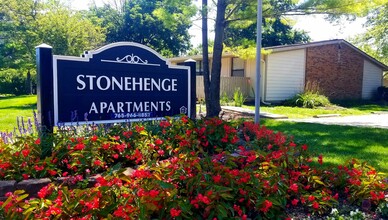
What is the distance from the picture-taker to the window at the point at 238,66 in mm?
17870

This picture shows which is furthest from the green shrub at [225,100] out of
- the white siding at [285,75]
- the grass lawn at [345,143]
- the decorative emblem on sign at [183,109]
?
the decorative emblem on sign at [183,109]

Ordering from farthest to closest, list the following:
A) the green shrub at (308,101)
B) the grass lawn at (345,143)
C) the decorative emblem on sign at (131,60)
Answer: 1. the green shrub at (308,101)
2. the grass lawn at (345,143)
3. the decorative emblem on sign at (131,60)

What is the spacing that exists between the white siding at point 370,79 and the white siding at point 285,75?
653cm

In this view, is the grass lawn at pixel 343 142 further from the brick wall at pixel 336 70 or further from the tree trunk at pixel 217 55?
the brick wall at pixel 336 70

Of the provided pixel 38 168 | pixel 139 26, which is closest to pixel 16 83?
pixel 139 26

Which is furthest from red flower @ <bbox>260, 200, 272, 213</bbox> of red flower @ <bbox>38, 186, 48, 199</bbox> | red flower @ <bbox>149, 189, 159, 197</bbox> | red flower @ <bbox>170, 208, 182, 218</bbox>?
red flower @ <bbox>38, 186, 48, 199</bbox>

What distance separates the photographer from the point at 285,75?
17219 millimetres

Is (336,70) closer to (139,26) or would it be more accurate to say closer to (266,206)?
(139,26)

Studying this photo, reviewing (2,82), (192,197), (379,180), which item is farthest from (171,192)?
(2,82)

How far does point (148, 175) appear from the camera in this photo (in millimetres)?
2336

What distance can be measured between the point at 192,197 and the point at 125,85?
7.10 ft

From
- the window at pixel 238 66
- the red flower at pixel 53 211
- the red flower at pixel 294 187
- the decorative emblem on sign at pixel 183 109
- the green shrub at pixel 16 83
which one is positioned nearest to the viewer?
the red flower at pixel 53 211

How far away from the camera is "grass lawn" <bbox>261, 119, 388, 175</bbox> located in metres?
4.84

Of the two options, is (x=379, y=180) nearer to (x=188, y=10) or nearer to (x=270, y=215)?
(x=270, y=215)
